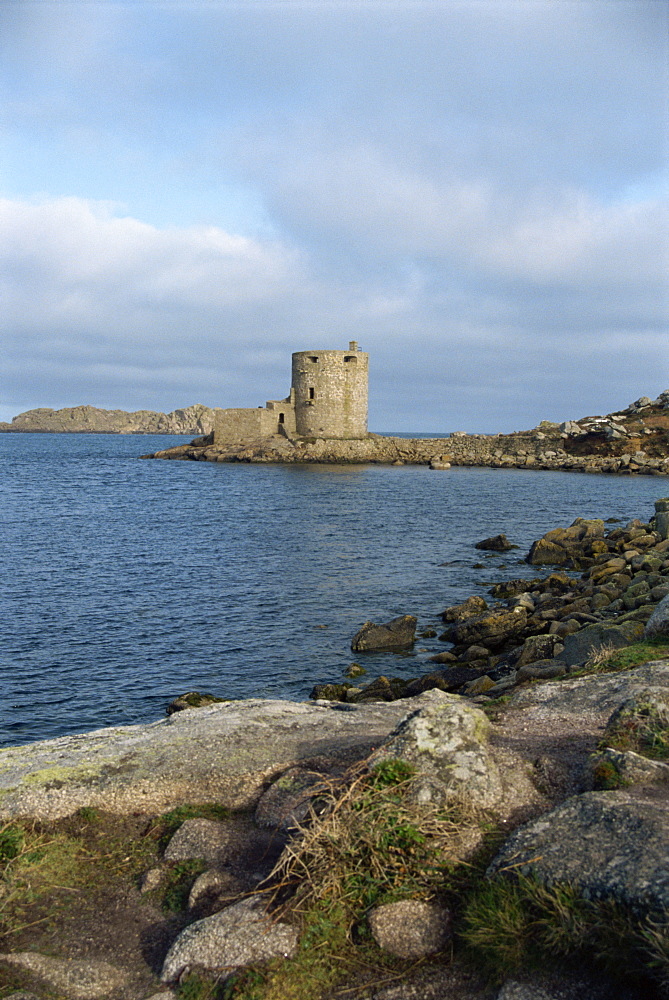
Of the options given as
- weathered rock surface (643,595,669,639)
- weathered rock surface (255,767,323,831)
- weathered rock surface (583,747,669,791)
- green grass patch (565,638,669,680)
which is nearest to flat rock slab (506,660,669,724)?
green grass patch (565,638,669,680)

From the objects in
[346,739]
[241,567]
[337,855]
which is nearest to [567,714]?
[346,739]

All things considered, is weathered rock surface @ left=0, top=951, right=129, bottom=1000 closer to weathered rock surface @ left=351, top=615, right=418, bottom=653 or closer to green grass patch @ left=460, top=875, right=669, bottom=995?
green grass patch @ left=460, top=875, right=669, bottom=995

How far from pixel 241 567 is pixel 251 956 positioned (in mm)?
20709

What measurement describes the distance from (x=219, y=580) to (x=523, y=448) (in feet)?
213

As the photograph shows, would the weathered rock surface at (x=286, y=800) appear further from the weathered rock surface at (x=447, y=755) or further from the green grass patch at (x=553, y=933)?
the green grass patch at (x=553, y=933)

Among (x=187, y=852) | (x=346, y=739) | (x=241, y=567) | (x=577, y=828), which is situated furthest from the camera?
(x=241, y=567)

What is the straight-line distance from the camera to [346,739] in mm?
6301

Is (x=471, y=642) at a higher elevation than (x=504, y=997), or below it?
below

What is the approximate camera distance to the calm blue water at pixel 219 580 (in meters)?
13.9

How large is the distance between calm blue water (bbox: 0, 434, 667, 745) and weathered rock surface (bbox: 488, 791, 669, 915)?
30.2ft

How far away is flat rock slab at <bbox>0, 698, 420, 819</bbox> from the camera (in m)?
5.61

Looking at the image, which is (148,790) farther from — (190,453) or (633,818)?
(190,453)

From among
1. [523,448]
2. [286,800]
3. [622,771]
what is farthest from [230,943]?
[523,448]

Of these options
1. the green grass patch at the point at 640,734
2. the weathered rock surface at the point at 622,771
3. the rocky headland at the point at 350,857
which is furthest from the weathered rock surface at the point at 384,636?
the weathered rock surface at the point at 622,771
